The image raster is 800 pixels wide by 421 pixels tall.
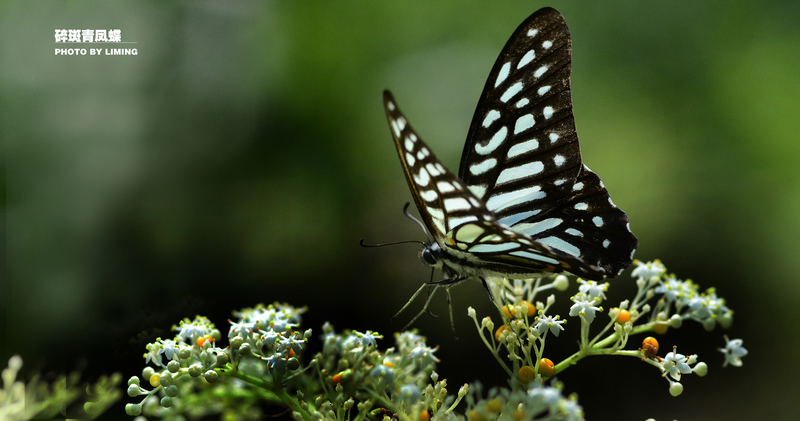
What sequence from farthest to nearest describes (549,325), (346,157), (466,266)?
(346,157) → (466,266) → (549,325)

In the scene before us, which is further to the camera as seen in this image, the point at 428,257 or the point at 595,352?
the point at 428,257

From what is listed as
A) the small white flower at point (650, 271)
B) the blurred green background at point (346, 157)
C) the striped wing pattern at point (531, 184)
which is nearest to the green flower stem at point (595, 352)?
the striped wing pattern at point (531, 184)

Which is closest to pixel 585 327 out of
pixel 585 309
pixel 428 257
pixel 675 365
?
pixel 585 309

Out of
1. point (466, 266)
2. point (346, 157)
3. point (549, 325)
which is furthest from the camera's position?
point (346, 157)

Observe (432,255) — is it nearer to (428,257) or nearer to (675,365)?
(428,257)

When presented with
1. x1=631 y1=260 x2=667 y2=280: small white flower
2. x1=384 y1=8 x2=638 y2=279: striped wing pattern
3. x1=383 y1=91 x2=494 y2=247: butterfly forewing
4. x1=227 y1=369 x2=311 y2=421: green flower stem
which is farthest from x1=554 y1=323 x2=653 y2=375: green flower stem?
x1=227 y1=369 x2=311 y2=421: green flower stem

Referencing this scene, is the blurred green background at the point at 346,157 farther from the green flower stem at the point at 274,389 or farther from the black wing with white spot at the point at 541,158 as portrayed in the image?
the green flower stem at the point at 274,389

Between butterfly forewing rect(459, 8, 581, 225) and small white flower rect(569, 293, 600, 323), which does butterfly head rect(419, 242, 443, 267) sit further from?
small white flower rect(569, 293, 600, 323)
